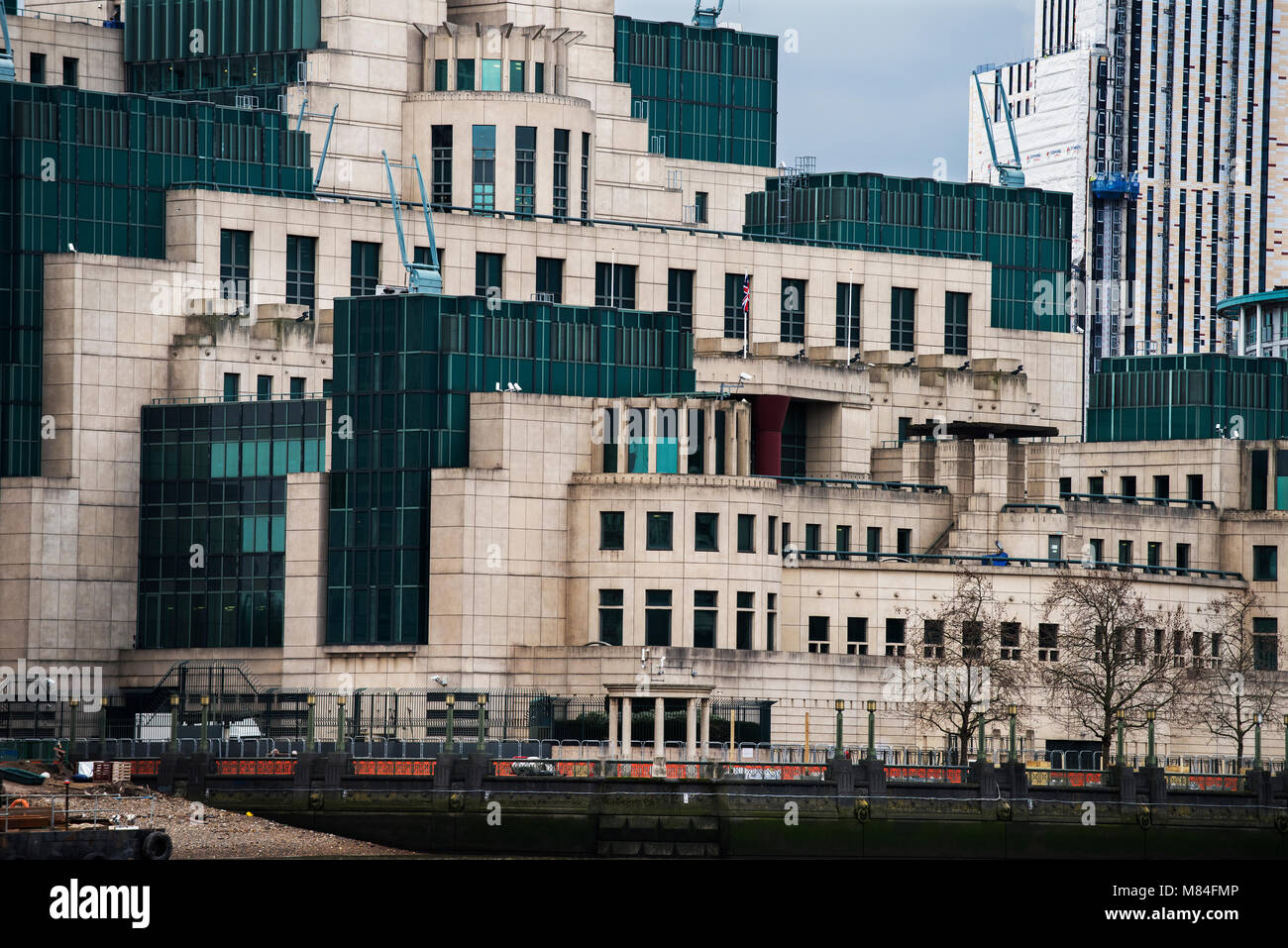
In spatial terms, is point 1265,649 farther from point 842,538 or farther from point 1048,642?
point 842,538

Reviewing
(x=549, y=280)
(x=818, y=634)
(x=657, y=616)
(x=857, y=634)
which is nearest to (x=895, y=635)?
(x=857, y=634)


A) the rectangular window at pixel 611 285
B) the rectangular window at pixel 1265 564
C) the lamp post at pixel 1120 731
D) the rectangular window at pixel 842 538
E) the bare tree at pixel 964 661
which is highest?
the rectangular window at pixel 611 285

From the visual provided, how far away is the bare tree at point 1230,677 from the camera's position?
17941cm

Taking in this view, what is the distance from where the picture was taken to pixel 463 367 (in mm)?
173500

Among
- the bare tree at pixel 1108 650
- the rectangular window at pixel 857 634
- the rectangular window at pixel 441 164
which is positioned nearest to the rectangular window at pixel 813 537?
the rectangular window at pixel 857 634

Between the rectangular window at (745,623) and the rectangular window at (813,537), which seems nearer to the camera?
the rectangular window at (745,623)

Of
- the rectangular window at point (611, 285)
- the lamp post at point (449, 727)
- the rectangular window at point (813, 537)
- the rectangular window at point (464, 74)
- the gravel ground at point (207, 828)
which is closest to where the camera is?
the gravel ground at point (207, 828)

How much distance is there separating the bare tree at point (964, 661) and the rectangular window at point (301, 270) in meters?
39.5

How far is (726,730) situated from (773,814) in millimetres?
21041

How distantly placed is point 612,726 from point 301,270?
43.5m

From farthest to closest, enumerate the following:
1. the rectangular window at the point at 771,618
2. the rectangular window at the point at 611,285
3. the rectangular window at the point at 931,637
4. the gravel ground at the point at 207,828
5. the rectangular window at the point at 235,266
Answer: the rectangular window at the point at 611,285, the rectangular window at the point at 235,266, the rectangular window at the point at 931,637, the rectangular window at the point at 771,618, the gravel ground at the point at 207,828

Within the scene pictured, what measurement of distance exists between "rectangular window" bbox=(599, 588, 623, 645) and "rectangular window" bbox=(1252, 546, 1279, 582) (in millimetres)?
44793

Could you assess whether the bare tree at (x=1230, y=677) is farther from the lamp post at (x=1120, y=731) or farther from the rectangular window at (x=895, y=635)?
the rectangular window at (x=895, y=635)
